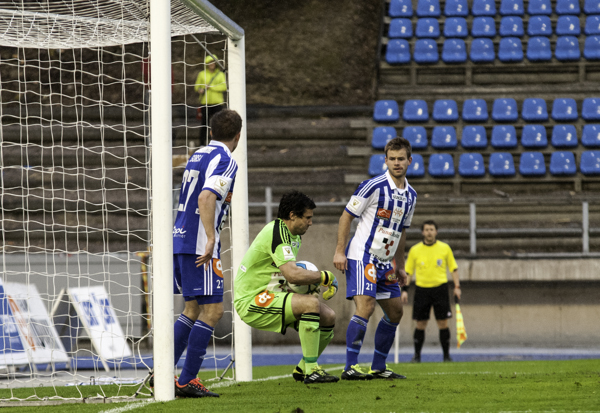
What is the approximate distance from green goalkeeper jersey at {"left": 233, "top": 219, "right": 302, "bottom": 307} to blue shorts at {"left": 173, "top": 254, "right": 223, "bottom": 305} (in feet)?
1.27

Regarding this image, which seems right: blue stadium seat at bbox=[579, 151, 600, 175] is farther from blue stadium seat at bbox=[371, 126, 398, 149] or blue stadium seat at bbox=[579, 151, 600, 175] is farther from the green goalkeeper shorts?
the green goalkeeper shorts

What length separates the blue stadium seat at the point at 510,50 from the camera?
15461mm

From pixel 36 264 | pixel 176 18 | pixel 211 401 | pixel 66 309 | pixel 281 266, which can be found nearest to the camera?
pixel 211 401

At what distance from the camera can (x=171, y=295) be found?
4.88m

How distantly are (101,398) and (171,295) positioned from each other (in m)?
0.96

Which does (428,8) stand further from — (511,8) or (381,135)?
(381,135)

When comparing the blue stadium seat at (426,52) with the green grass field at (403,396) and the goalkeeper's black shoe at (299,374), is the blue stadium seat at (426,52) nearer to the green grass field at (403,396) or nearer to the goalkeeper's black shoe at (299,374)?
the green grass field at (403,396)

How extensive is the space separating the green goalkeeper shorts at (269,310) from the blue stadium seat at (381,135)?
29.5 ft

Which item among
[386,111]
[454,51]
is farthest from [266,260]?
[454,51]

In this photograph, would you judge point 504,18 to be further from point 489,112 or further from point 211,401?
point 211,401

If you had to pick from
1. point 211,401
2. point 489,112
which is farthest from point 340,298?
point 211,401

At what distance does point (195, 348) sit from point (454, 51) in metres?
12.0

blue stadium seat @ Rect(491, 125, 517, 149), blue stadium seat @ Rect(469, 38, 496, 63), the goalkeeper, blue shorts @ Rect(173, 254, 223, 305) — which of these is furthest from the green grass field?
blue stadium seat @ Rect(469, 38, 496, 63)

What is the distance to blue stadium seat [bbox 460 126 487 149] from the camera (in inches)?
561
